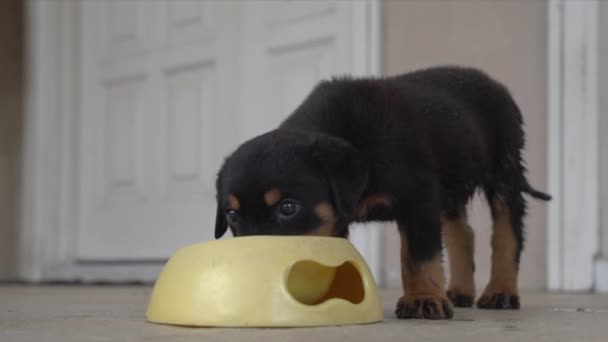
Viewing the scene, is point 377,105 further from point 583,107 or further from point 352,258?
point 583,107

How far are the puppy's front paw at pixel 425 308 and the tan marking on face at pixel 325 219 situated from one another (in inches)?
8.6

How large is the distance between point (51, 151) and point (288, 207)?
11.3 feet

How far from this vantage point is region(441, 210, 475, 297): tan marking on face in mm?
2482

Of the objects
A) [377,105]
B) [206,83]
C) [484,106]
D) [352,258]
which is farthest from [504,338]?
[206,83]

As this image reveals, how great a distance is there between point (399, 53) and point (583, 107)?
0.74 m

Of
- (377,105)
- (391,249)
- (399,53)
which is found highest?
(399,53)

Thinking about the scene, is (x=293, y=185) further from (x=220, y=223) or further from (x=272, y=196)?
(x=220, y=223)

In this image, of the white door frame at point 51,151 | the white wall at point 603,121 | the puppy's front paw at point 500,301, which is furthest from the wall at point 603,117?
the white door frame at point 51,151

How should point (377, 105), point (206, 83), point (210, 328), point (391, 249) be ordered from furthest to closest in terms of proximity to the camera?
point (206, 83), point (391, 249), point (377, 105), point (210, 328)

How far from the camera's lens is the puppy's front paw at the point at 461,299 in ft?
7.79

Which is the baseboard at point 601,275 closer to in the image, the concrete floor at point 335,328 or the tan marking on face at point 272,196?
the concrete floor at point 335,328

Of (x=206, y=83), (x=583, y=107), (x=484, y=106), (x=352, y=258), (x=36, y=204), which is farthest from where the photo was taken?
(x=36, y=204)

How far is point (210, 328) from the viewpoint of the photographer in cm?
150

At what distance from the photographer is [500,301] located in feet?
7.32
